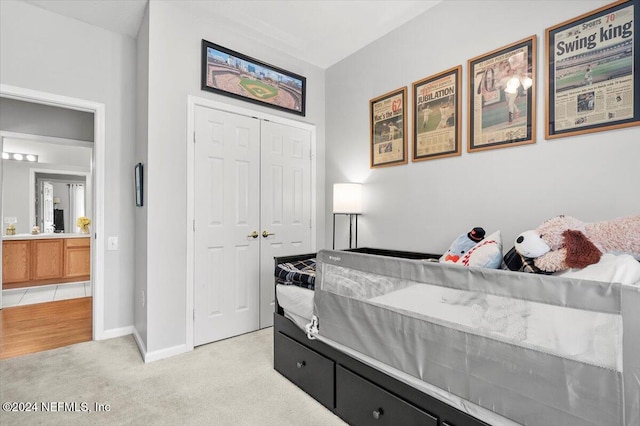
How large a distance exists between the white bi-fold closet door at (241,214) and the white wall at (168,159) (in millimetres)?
141

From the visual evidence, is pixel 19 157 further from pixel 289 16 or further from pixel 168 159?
pixel 289 16

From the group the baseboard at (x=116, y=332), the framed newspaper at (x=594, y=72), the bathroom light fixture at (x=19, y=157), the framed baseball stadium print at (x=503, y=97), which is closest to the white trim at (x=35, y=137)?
the baseboard at (x=116, y=332)

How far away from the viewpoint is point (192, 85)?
260 centimetres

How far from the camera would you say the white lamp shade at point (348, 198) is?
9.56 feet

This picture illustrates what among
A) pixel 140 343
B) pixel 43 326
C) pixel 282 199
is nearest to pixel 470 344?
pixel 282 199

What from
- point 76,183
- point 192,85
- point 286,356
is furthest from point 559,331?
point 76,183

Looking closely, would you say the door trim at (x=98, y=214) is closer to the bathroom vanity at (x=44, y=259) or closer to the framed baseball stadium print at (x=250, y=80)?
the framed baseball stadium print at (x=250, y=80)

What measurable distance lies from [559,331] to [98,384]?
8.35 ft

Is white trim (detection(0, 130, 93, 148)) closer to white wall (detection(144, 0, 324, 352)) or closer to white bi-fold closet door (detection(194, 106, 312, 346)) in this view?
white wall (detection(144, 0, 324, 352))

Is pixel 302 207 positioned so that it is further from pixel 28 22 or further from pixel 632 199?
pixel 28 22

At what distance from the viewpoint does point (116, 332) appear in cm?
285

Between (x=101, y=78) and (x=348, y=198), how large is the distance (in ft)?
8.13

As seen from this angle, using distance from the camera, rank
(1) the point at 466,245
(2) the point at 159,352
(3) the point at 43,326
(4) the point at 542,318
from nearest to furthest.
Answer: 1. (4) the point at 542,318
2. (1) the point at 466,245
3. (2) the point at 159,352
4. (3) the point at 43,326

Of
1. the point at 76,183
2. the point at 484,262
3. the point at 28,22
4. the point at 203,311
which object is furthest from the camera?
the point at 76,183
